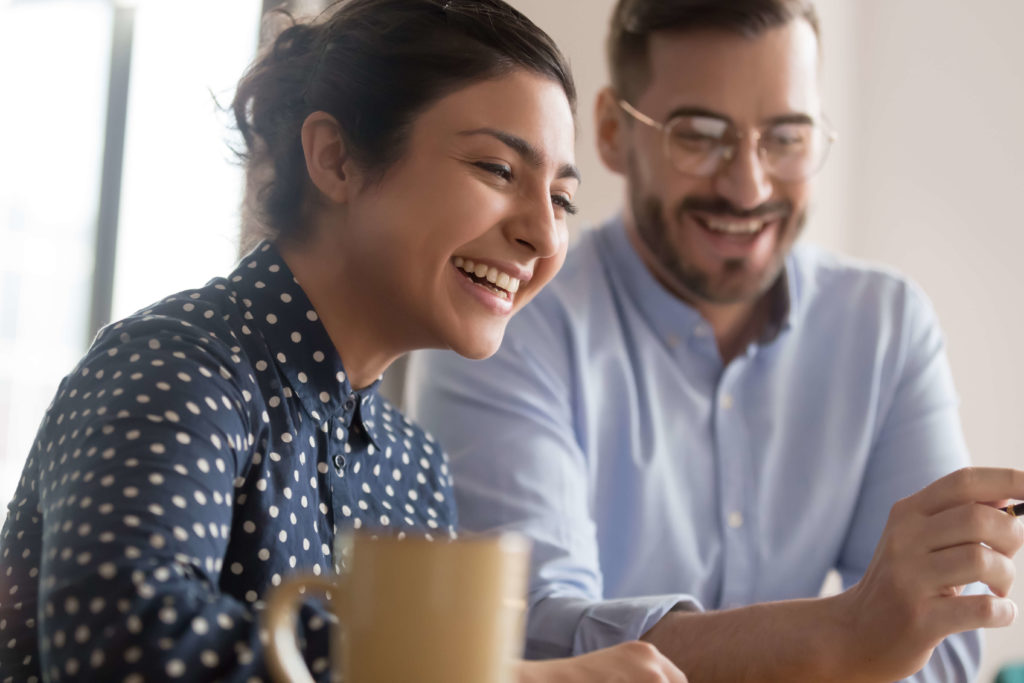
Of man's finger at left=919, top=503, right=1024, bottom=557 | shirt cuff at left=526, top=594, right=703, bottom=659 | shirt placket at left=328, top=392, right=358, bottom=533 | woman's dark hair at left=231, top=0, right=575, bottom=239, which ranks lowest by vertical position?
shirt cuff at left=526, top=594, right=703, bottom=659

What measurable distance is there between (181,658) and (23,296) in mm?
2409

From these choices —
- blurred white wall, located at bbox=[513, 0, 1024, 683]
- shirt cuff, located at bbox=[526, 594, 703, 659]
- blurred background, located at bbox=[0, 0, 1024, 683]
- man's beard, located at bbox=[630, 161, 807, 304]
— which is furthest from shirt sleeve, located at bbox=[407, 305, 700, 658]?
blurred white wall, located at bbox=[513, 0, 1024, 683]

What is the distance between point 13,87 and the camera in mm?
2623

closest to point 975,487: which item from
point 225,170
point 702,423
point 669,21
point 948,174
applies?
point 702,423

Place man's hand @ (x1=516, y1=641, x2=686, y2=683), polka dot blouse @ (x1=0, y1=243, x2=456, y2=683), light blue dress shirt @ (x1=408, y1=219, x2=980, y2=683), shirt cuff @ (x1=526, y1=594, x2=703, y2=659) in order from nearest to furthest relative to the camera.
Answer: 1. polka dot blouse @ (x1=0, y1=243, x2=456, y2=683)
2. man's hand @ (x1=516, y1=641, x2=686, y2=683)
3. shirt cuff @ (x1=526, y1=594, x2=703, y2=659)
4. light blue dress shirt @ (x1=408, y1=219, x2=980, y2=683)

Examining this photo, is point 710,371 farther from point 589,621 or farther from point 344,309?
point 344,309

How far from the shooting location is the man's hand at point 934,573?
3.34 ft

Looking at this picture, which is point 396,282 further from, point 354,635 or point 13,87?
point 13,87

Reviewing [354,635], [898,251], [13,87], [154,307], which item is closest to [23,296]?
[13,87]

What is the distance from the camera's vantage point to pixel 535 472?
144 centimetres

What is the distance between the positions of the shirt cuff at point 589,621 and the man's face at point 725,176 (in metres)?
0.66

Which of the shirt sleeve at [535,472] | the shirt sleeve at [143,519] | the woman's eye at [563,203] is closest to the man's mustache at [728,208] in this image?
the shirt sleeve at [535,472]

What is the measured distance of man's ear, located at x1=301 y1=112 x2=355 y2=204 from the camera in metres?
1.10

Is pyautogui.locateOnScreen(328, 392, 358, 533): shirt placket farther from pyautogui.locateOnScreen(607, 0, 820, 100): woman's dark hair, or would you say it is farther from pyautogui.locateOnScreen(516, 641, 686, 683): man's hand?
pyautogui.locateOnScreen(607, 0, 820, 100): woman's dark hair
